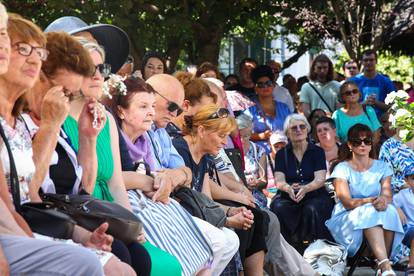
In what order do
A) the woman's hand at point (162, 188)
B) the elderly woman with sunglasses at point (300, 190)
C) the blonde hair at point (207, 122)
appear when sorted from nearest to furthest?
1. the woman's hand at point (162, 188)
2. the blonde hair at point (207, 122)
3. the elderly woman with sunglasses at point (300, 190)

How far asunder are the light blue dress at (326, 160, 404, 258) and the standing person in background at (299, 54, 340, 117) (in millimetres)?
4212

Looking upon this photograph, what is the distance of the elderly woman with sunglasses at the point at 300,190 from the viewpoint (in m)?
10.7

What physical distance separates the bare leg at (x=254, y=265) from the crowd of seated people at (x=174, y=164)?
0.4 inches

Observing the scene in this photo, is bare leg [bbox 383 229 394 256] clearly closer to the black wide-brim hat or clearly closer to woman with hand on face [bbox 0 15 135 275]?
the black wide-brim hat

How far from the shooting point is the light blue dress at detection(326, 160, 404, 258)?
10414 mm

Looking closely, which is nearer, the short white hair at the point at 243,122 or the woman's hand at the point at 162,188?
the woman's hand at the point at 162,188

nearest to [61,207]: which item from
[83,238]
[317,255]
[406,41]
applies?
Answer: [83,238]

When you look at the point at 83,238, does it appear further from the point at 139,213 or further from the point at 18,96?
the point at 139,213

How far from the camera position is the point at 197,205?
786cm

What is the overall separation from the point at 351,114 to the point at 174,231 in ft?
23.1

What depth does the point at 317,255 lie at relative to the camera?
1015 centimetres

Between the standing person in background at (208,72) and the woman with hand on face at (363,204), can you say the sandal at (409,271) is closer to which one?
the woman with hand on face at (363,204)

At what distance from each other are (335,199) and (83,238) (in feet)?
19.4

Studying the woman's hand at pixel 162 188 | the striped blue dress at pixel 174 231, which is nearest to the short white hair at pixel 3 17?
the striped blue dress at pixel 174 231
